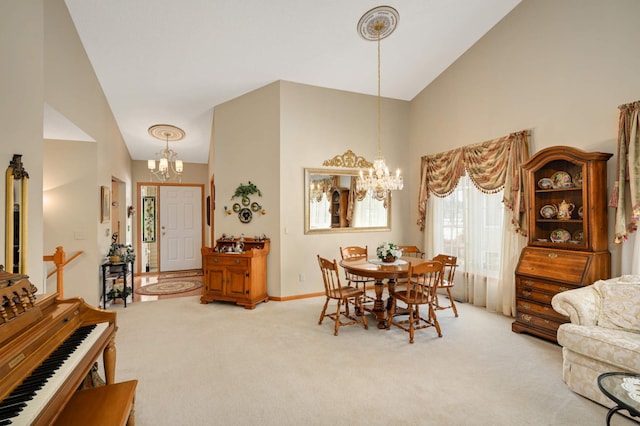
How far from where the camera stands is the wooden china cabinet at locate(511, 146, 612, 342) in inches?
121

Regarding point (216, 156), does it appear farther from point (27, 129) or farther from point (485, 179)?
point (485, 179)

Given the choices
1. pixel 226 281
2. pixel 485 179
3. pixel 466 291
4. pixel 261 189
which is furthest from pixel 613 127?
pixel 226 281

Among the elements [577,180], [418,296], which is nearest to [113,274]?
[418,296]

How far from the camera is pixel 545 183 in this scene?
3.57 metres

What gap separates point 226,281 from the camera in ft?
15.0

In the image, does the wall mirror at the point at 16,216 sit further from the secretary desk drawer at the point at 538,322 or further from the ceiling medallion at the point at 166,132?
the secretary desk drawer at the point at 538,322

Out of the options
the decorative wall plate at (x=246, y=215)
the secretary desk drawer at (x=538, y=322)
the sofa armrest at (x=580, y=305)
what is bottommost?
the secretary desk drawer at (x=538, y=322)

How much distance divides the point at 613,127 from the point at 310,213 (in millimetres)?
3649

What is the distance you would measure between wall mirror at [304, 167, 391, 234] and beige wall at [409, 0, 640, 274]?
4.90 feet

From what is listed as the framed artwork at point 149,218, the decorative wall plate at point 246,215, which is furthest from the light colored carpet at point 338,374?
the framed artwork at point 149,218

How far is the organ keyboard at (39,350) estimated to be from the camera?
44.5 inches

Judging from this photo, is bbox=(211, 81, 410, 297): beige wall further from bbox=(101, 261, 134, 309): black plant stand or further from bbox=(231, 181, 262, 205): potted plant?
bbox=(101, 261, 134, 309): black plant stand

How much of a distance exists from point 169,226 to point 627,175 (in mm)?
7673

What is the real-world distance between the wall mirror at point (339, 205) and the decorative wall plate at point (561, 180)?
2178 mm
